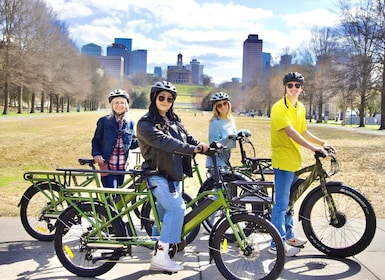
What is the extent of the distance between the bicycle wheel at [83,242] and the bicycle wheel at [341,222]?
2.23m

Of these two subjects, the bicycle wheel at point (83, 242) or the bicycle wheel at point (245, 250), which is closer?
the bicycle wheel at point (245, 250)

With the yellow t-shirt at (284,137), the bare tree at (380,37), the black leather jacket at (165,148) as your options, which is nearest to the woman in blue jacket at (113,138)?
the black leather jacket at (165,148)

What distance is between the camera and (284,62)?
8175 centimetres

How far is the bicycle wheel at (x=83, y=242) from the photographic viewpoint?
4.21 metres

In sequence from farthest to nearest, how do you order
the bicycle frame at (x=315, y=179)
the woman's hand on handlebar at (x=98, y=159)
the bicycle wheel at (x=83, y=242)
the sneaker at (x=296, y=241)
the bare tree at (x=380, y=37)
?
the bare tree at (x=380, y=37) → the woman's hand on handlebar at (x=98, y=159) → the sneaker at (x=296, y=241) → the bicycle frame at (x=315, y=179) → the bicycle wheel at (x=83, y=242)

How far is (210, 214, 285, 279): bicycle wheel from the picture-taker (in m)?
3.96

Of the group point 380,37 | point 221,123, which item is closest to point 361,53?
point 380,37

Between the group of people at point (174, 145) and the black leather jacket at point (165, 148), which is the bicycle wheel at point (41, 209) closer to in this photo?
the group of people at point (174, 145)

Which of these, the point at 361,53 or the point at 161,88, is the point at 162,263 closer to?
the point at 161,88

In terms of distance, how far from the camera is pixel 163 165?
407cm

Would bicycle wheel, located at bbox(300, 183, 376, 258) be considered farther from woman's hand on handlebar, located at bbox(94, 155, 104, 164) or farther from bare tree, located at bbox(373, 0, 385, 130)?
bare tree, located at bbox(373, 0, 385, 130)

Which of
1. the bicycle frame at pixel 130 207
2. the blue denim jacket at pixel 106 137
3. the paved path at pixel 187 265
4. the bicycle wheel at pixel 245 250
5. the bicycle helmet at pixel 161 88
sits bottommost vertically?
the paved path at pixel 187 265

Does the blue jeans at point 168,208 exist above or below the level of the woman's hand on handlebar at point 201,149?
below

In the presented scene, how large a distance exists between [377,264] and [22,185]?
6.76 m
